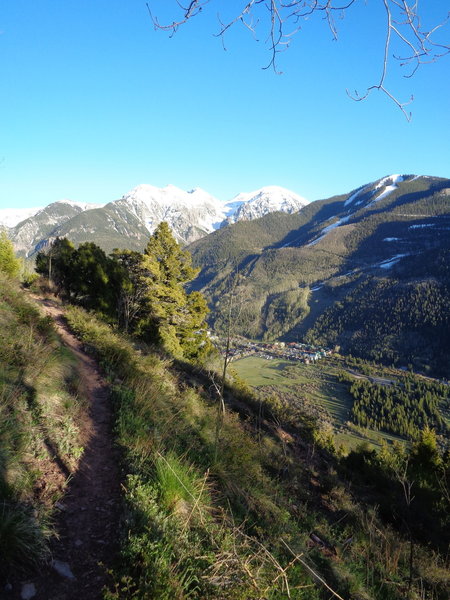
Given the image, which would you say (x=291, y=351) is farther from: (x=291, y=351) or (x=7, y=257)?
(x=7, y=257)

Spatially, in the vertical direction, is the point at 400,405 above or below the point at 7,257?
below

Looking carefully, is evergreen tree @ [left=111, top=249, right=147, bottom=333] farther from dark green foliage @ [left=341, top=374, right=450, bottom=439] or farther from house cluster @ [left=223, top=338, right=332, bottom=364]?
house cluster @ [left=223, top=338, right=332, bottom=364]

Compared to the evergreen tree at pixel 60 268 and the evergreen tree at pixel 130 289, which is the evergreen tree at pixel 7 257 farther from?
the evergreen tree at pixel 130 289

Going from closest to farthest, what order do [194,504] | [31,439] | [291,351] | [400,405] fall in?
[194,504]
[31,439]
[400,405]
[291,351]

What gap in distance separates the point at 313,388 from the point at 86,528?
102330 mm

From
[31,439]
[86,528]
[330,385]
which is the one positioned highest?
[31,439]

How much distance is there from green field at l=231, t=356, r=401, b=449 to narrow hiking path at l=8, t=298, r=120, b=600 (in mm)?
54720

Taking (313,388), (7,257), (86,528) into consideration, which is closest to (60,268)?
(7,257)

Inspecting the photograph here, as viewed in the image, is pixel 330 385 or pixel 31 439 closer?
pixel 31 439

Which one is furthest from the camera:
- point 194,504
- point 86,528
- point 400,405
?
point 400,405

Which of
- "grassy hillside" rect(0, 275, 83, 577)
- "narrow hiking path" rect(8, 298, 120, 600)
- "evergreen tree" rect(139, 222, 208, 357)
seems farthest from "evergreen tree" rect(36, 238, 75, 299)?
"narrow hiking path" rect(8, 298, 120, 600)

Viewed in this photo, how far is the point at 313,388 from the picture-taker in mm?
96938

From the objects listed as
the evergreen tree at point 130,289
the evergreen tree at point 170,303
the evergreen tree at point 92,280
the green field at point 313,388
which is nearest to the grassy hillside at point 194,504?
the evergreen tree at point 130,289

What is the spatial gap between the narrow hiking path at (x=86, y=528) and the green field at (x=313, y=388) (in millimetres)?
54720
